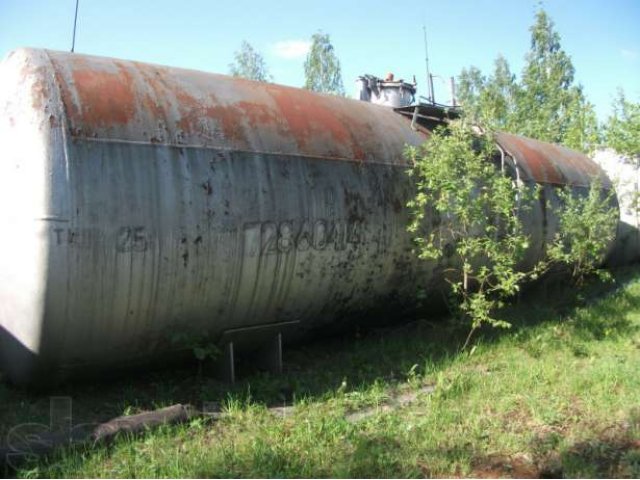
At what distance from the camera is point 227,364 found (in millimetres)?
5473

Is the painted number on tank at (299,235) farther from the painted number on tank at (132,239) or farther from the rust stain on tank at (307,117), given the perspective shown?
the painted number on tank at (132,239)

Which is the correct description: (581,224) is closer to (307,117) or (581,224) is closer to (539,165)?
(539,165)

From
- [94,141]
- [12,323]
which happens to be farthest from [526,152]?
[12,323]

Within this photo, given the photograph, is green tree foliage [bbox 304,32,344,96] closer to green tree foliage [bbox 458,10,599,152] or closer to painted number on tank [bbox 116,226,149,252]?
green tree foliage [bbox 458,10,599,152]

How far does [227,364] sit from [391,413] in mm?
1495

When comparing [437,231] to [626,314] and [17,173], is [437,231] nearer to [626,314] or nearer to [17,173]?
[626,314]

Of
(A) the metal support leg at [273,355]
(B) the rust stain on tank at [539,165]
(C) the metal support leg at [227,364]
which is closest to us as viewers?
(C) the metal support leg at [227,364]

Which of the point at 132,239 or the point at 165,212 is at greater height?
the point at 165,212

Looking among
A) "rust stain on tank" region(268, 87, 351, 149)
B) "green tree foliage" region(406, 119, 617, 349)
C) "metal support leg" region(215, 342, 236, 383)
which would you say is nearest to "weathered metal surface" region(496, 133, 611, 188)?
"green tree foliage" region(406, 119, 617, 349)

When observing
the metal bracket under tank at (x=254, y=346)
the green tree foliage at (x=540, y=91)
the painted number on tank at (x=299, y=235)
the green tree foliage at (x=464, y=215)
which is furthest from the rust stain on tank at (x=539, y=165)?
the green tree foliage at (x=540, y=91)

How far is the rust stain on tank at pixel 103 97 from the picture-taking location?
4.70 m

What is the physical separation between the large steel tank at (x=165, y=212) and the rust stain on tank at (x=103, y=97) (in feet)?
0.04

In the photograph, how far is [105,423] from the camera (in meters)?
4.35

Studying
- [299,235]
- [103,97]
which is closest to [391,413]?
[299,235]
